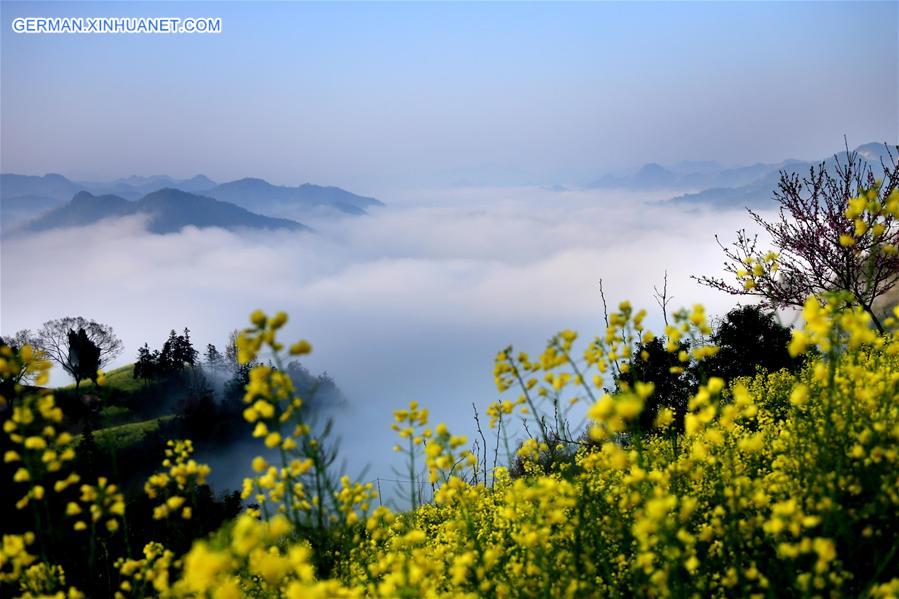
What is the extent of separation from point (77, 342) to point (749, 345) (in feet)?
190

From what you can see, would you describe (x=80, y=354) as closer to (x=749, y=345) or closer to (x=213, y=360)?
(x=213, y=360)

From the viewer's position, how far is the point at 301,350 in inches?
136

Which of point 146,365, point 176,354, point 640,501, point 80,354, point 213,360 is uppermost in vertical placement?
point 80,354

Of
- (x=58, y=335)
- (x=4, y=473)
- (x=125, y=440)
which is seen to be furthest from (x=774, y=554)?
(x=58, y=335)

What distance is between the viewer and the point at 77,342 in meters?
56.6

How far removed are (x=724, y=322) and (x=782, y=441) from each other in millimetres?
15724

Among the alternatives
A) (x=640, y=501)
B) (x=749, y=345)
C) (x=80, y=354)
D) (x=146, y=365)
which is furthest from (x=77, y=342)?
(x=640, y=501)

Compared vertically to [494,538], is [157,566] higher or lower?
higher

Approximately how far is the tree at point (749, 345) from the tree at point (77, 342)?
178ft

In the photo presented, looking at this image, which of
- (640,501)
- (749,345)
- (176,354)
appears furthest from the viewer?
(176,354)

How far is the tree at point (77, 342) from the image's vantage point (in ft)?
184

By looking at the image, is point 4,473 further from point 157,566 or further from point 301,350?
point 301,350

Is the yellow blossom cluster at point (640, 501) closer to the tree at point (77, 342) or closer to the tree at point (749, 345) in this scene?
the tree at point (749, 345)

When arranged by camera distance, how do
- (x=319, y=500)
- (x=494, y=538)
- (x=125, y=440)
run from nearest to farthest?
1. (x=319, y=500)
2. (x=494, y=538)
3. (x=125, y=440)
